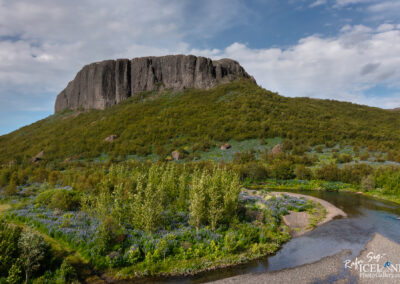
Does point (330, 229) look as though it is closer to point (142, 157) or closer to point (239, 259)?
point (239, 259)

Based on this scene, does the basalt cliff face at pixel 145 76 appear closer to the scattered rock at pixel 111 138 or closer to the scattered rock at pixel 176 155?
the scattered rock at pixel 111 138

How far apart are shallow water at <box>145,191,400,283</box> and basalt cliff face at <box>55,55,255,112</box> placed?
85.3 meters

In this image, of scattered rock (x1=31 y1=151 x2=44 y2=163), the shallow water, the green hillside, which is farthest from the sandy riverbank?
scattered rock (x1=31 y1=151 x2=44 y2=163)

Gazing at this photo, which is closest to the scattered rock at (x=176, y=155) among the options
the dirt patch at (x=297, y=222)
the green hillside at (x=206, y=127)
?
the green hillside at (x=206, y=127)

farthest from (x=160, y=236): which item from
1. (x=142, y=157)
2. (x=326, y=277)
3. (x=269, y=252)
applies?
(x=142, y=157)

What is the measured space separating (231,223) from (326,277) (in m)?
9.34

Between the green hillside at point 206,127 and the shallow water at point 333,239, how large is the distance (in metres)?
43.1

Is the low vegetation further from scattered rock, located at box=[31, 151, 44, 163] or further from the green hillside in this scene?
scattered rock, located at box=[31, 151, 44, 163]

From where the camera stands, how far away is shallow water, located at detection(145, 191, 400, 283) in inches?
673

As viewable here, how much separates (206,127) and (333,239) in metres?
63.3

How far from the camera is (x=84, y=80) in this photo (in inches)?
5492

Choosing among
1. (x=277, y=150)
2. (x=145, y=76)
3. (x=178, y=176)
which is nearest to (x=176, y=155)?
(x=277, y=150)

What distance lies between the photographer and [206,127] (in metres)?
83.4

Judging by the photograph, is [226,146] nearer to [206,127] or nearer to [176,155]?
[206,127]
